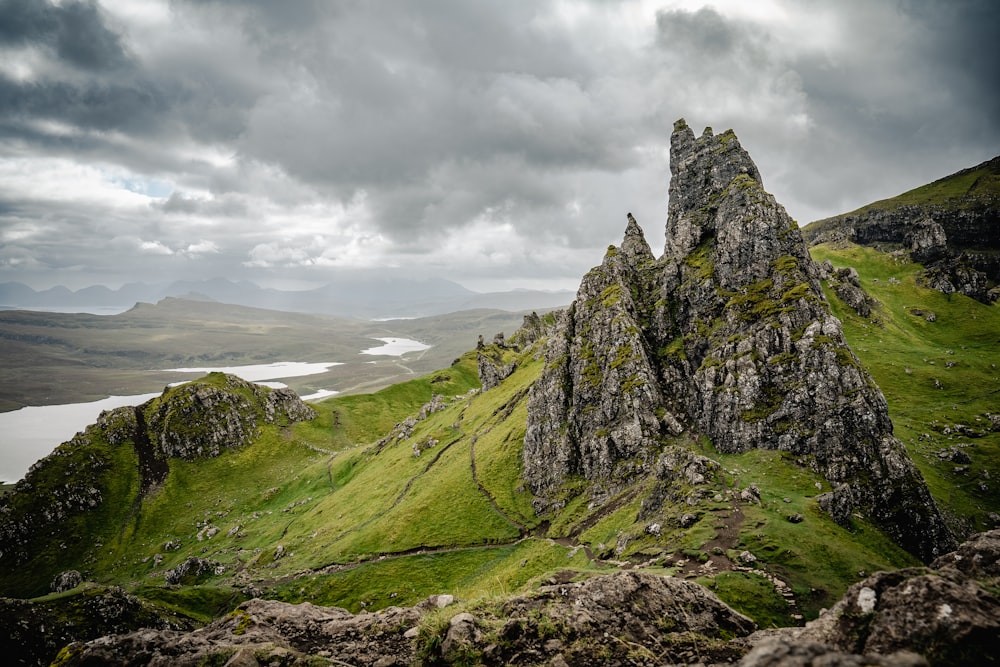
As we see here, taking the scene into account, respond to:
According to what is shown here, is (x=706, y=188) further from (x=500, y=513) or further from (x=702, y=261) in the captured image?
(x=500, y=513)

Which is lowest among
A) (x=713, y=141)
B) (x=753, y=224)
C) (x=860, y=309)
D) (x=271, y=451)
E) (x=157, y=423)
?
(x=271, y=451)

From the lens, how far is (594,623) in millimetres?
14953

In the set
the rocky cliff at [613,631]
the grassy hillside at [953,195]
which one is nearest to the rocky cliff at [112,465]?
the rocky cliff at [613,631]

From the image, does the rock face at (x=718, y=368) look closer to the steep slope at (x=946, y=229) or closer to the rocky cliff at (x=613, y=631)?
the rocky cliff at (x=613, y=631)

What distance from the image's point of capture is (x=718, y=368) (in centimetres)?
5547

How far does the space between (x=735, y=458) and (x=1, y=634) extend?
63.3 m

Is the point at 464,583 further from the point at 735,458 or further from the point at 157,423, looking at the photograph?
the point at 157,423

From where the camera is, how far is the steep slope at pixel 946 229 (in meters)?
120

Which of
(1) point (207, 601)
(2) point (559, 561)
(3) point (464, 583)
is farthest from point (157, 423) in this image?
(2) point (559, 561)

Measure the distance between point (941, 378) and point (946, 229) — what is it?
11675 centimetres

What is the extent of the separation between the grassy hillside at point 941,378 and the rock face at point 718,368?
20319 millimetres

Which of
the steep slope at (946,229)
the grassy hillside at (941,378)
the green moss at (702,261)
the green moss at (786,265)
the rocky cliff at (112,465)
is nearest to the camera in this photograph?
the grassy hillside at (941,378)

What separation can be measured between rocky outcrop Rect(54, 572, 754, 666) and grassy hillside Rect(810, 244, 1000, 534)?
5767 cm

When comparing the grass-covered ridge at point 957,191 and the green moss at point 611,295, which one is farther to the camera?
the grass-covered ridge at point 957,191
